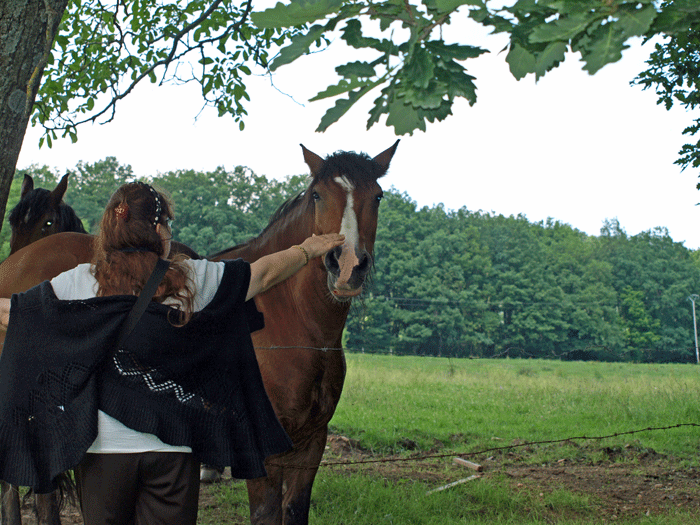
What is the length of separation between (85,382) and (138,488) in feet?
1.36

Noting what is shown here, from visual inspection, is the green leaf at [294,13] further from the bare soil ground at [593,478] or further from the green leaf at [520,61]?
the bare soil ground at [593,478]

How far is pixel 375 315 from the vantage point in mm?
49438

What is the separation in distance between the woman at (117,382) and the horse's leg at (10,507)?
2.51m

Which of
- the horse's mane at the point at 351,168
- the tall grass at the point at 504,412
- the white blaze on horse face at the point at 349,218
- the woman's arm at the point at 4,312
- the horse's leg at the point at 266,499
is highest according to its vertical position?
the horse's mane at the point at 351,168

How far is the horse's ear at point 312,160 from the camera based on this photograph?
145 inches

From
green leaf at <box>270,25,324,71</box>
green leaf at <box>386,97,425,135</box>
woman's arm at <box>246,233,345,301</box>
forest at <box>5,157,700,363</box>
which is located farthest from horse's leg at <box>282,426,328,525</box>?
forest at <box>5,157,700,363</box>

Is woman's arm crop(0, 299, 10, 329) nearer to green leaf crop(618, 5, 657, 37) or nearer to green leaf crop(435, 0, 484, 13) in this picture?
green leaf crop(435, 0, 484, 13)

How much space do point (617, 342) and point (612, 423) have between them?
170 ft

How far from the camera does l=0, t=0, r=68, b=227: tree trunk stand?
280cm

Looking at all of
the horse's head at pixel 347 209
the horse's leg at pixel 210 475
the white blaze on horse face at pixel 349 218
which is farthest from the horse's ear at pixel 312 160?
the horse's leg at pixel 210 475

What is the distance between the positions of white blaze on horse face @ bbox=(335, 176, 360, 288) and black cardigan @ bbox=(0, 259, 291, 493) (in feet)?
3.48

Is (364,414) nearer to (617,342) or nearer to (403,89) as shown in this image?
(403,89)

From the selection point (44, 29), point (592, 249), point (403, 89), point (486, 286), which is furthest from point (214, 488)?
point (592, 249)

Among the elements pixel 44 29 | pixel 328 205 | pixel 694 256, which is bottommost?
pixel 328 205
